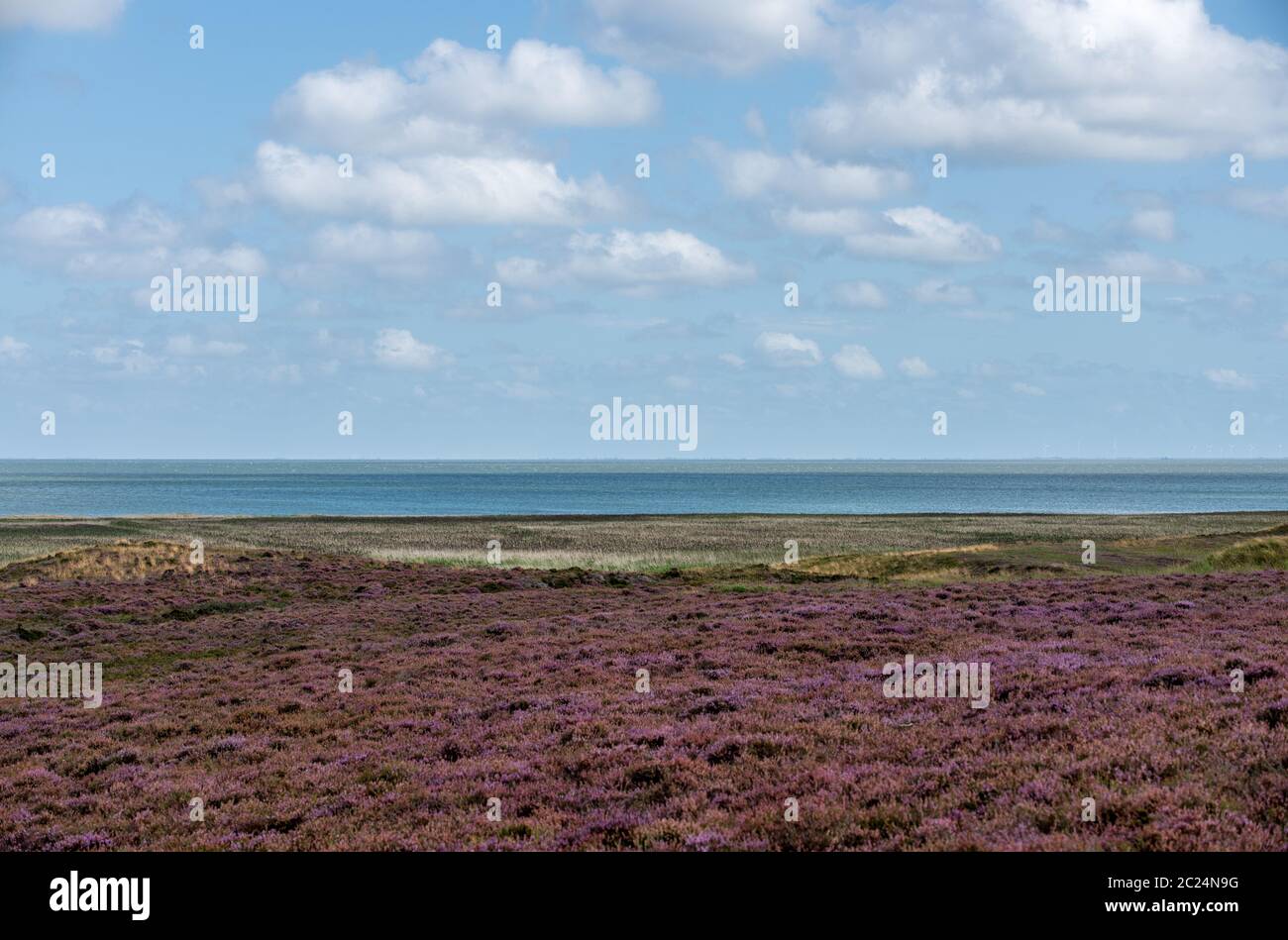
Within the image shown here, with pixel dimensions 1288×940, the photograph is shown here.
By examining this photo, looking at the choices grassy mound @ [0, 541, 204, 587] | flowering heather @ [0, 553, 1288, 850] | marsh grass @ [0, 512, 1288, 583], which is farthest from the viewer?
grassy mound @ [0, 541, 204, 587]

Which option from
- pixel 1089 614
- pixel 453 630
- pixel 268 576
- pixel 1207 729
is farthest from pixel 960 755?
pixel 268 576

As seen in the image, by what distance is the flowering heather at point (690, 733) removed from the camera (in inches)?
450

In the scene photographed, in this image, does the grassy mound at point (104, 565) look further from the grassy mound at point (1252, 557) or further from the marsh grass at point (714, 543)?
the grassy mound at point (1252, 557)

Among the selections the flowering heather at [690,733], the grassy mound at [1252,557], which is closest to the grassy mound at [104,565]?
the flowering heather at [690,733]

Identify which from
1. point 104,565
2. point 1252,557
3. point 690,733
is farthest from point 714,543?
point 690,733

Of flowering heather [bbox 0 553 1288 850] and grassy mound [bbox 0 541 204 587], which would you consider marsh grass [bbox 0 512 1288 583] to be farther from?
flowering heather [bbox 0 553 1288 850]

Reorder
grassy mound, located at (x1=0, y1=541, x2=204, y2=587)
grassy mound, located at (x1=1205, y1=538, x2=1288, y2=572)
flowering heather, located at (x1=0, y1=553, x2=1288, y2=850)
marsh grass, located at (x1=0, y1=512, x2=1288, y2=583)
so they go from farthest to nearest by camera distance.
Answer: grassy mound, located at (x1=0, y1=541, x2=204, y2=587)
marsh grass, located at (x1=0, y1=512, x2=1288, y2=583)
grassy mound, located at (x1=1205, y1=538, x2=1288, y2=572)
flowering heather, located at (x1=0, y1=553, x2=1288, y2=850)

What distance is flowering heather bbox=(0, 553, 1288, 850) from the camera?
11438mm

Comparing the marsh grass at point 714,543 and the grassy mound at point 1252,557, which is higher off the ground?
the grassy mound at point 1252,557

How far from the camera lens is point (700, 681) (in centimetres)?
2161

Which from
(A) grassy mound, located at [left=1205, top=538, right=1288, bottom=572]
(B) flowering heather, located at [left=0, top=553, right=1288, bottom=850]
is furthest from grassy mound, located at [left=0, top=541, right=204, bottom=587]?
(A) grassy mound, located at [left=1205, top=538, right=1288, bottom=572]
